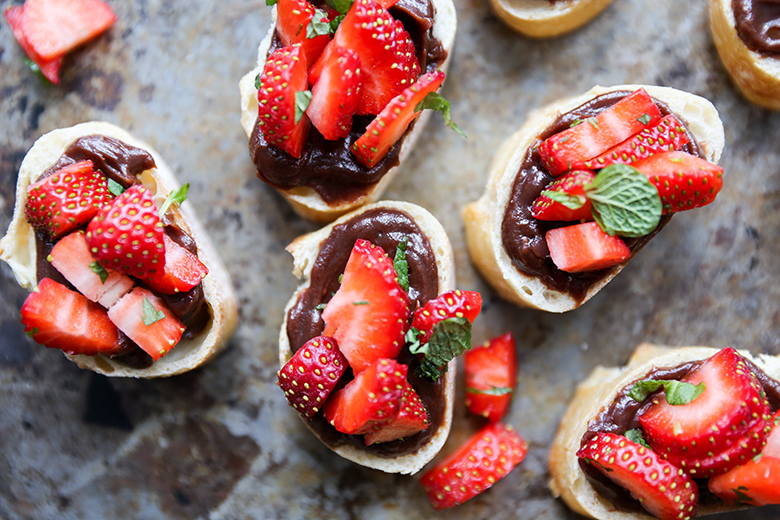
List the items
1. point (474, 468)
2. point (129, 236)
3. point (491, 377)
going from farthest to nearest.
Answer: point (491, 377)
point (474, 468)
point (129, 236)

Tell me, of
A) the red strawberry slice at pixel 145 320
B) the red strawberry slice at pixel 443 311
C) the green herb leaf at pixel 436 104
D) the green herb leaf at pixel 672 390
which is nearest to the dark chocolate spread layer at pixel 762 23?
the green herb leaf at pixel 436 104

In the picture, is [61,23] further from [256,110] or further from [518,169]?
[518,169]

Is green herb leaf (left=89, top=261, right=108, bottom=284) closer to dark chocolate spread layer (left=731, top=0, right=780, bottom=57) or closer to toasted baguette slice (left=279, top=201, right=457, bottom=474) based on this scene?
toasted baguette slice (left=279, top=201, right=457, bottom=474)

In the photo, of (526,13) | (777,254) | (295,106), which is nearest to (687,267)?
(777,254)

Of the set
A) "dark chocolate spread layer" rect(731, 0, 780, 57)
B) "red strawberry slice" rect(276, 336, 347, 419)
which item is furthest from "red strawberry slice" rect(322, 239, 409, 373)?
"dark chocolate spread layer" rect(731, 0, 780, 57)

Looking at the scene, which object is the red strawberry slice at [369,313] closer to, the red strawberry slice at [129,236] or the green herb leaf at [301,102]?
the green herb leaf at [301,102]

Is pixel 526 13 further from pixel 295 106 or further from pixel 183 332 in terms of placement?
pixel 183 332

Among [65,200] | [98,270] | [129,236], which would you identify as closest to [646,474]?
[129,236]
